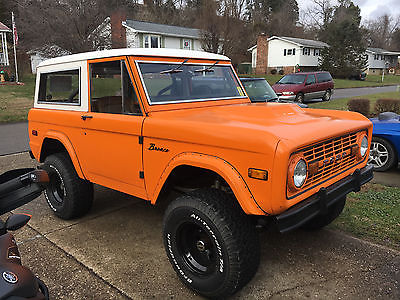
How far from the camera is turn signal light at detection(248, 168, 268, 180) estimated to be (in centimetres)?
228

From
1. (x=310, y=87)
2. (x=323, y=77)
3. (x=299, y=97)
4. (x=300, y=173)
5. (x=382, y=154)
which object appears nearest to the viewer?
(x=300, y=173)

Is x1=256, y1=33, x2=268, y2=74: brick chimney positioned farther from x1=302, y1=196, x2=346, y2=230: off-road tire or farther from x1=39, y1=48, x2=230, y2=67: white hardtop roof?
x1=302, y1=196, x2=346, y2=230: off-road tire

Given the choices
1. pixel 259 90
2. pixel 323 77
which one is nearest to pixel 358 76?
pixel 323 77

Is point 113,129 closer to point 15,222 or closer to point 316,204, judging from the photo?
point 15,222

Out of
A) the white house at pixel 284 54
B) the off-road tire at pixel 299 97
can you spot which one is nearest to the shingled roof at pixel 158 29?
the white house at pixel 284 54

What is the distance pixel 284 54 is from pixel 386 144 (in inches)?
1623

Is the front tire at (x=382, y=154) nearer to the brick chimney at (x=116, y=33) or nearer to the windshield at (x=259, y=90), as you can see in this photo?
the windshield at (x=259, y=90)

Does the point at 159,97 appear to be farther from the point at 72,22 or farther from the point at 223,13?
the point at 223,13

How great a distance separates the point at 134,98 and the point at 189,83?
692 mm

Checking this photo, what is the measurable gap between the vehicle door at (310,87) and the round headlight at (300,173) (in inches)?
653

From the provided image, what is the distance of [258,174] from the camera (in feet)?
7.59

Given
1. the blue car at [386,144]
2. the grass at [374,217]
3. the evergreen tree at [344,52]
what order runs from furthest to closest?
1. the evergreen tree at [344,52]
2. the blue car at [386,144]
3. the grass at [374,217]

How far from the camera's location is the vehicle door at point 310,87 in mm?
18172

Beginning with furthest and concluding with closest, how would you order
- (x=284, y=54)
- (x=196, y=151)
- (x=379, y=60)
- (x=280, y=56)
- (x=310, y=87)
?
Result: (x=379, y=60) → (x=280, y=56) → (x=284, y=54) → (x=310, y=87) → (x=196, y=151)
